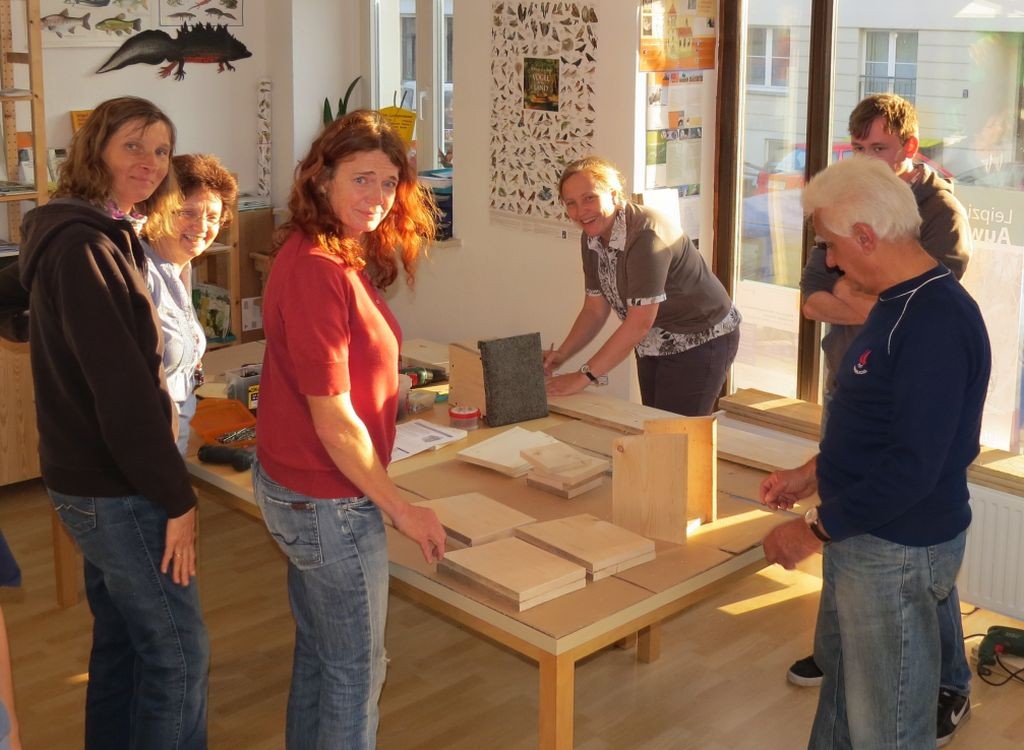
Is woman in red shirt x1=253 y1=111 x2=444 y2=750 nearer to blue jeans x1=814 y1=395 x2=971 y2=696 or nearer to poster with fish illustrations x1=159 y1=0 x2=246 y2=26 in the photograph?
blue jeans x1=814 y1=395 x2=971 y2=696

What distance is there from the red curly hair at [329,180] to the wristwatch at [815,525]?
980mm

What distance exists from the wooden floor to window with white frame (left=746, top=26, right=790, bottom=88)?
1785 millimetres

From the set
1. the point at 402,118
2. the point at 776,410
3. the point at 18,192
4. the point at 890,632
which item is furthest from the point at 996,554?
the point at 18,192

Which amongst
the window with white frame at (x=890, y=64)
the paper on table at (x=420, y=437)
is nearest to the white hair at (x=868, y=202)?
the paper on table at (x=420, y=437)

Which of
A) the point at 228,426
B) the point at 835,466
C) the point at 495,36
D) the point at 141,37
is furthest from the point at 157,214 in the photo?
the point at 141,37

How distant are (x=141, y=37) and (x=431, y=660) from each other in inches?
129

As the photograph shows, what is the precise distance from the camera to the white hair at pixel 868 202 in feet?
7.20

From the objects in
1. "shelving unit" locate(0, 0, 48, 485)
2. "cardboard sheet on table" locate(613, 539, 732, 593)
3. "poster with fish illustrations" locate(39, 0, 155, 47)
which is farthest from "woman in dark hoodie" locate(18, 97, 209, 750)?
"poster with fish illustrations" locate(39, 0, 155, 47)

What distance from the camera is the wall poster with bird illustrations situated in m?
4.54

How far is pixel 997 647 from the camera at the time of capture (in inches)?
140

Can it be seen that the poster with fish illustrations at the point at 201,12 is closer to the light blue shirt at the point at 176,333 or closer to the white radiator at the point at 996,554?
the light blue shirt at the point at 176,333

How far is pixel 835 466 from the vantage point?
2.34m

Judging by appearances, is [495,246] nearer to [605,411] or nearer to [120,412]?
[605,411]

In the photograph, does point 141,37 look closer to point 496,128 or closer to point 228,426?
point 496,128
